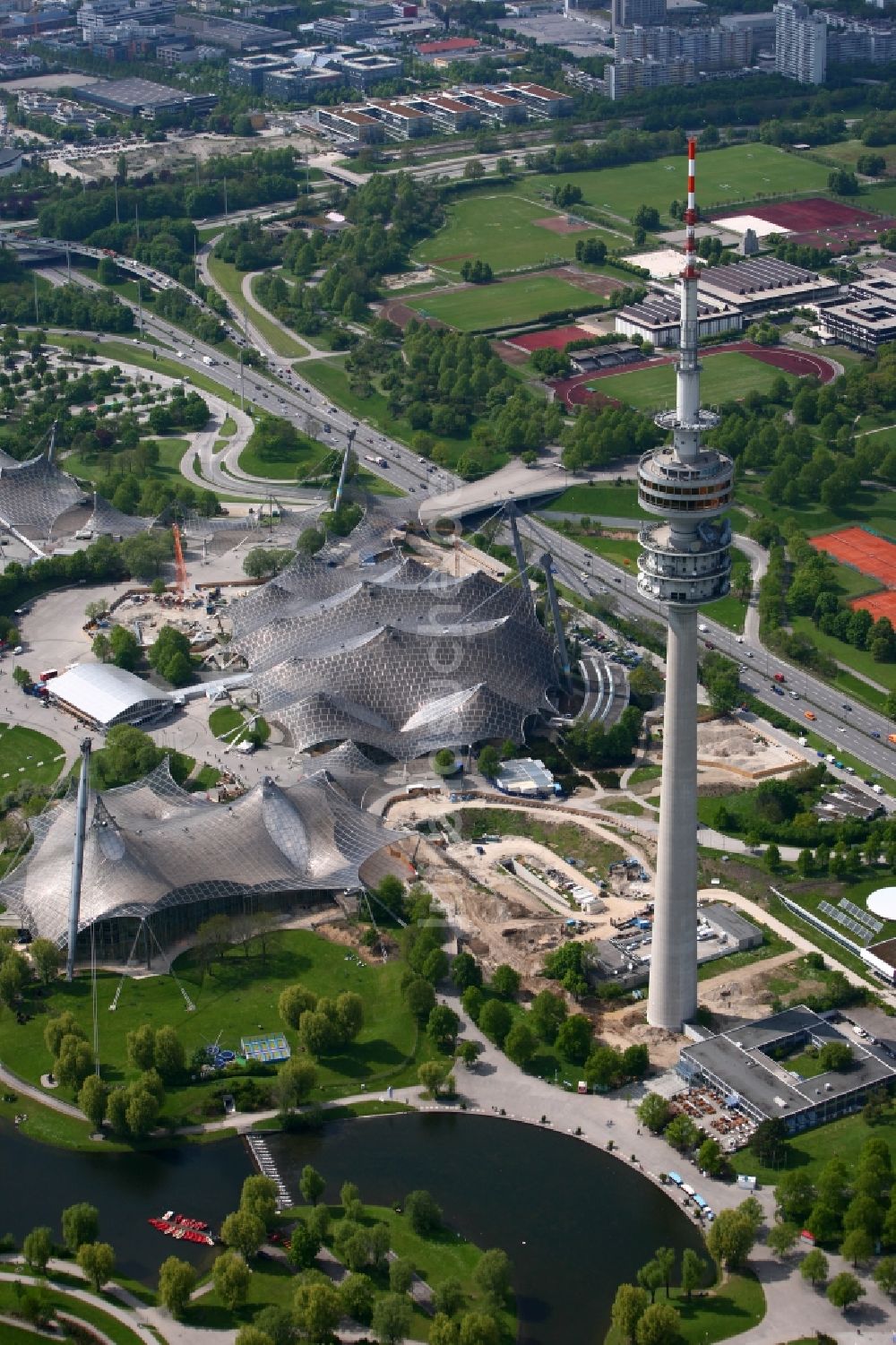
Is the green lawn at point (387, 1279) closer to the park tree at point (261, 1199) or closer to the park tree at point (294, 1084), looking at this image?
the park tree at point (261, 1199)

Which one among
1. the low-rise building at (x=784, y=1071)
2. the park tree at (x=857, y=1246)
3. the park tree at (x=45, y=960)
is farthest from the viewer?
the park tree at (x=45, y=960)

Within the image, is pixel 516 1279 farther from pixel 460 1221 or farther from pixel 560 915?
pixel 560 915

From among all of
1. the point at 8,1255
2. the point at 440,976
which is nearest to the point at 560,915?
the point at 440,976

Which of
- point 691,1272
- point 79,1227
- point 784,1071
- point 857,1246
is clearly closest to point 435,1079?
point 784,1071

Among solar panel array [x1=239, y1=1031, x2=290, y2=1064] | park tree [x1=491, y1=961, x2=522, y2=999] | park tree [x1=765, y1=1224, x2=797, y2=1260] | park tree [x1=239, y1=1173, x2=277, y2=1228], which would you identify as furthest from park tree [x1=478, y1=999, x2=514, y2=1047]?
park tree [x1=765, y1=1224, x2=797, y2=1260]

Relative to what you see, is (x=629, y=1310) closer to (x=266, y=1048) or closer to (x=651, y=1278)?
(x=651, y=1278)

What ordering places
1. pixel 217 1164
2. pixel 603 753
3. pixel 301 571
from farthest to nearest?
pixel 301 571 < pixel 603 753 < pixel 217 1164

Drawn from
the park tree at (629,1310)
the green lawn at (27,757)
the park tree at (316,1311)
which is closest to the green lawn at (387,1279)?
the park tree at (316,1311)
